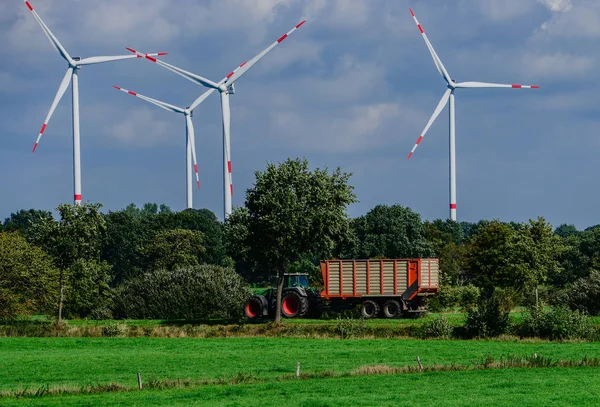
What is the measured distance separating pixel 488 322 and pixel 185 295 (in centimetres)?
2063

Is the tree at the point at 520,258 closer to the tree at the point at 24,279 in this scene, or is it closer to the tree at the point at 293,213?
the tree at the point at 293,213

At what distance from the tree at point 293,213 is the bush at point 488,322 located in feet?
34.5

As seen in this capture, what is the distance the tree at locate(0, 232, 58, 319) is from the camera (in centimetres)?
5569

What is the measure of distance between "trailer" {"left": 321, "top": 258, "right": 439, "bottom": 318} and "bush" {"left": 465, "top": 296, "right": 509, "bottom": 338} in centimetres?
598

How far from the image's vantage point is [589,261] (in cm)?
7750

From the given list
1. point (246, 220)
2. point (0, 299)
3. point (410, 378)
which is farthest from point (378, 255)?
point (410, 378)

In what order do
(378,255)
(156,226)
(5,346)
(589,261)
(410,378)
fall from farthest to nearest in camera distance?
(156,226) → (378,255) → (589,261) → (5,346) → (410,378)

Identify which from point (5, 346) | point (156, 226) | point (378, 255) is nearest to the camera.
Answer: point (5, 346)

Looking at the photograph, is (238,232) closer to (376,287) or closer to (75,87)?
(376,287)

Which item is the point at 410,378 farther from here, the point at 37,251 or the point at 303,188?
the point at 37,251

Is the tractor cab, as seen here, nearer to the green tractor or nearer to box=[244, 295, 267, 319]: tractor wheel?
the green tractor

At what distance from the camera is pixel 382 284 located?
169 ft

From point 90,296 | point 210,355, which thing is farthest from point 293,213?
point 90,296

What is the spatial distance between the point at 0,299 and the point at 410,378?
102ft
